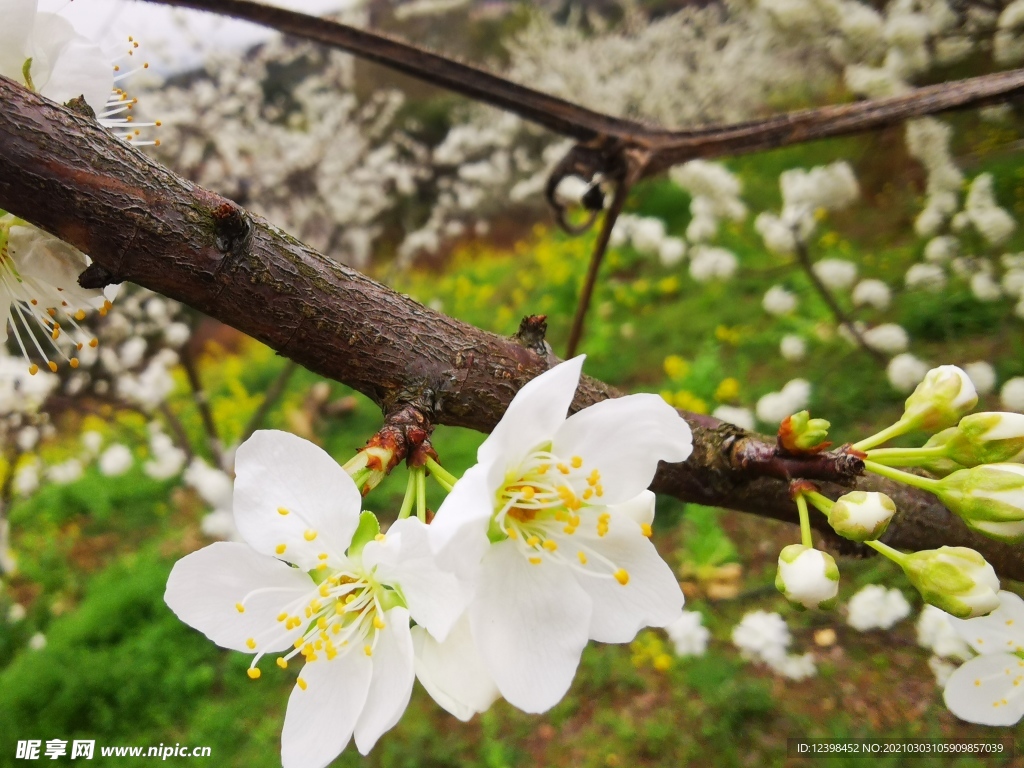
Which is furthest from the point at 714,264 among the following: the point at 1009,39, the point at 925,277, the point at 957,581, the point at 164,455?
the point at 164,455

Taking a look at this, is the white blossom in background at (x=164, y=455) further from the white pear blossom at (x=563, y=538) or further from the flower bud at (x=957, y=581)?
the flower bud at (x=957, y=581)

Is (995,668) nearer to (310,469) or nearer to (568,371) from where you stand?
(568,371)

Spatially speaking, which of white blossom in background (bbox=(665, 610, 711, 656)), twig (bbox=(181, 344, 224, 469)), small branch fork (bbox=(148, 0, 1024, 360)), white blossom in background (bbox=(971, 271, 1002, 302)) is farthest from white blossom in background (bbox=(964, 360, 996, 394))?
twig (bbox=(181, 344, 224, 469))

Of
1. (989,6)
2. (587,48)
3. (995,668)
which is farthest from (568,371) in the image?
(587,48)

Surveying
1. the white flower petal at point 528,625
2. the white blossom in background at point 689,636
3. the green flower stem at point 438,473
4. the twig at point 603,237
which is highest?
the twig at point 603,237

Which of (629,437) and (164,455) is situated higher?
(629,437)

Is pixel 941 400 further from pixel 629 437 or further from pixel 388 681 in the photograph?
pixel 388 681

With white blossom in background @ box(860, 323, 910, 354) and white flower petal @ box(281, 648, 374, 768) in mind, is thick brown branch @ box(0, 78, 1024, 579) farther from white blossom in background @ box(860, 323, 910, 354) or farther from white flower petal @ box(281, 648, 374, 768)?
white blossom in background @ box(860, 323, 910, 354)

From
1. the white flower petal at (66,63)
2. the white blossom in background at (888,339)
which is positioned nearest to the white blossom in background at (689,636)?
the white blossom in background at (888,339)
